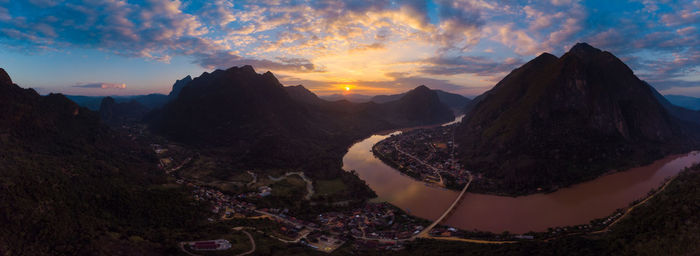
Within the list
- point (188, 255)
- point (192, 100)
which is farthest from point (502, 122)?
point (192, 100)

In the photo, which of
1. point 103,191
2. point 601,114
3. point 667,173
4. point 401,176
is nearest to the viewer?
point 103,191

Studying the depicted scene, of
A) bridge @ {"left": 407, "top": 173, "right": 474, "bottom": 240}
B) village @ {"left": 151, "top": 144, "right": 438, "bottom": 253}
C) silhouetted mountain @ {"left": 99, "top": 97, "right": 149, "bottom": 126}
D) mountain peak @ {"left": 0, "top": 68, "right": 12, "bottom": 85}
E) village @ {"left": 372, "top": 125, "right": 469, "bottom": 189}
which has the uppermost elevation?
mountain peak @ {"left": 0, "top": 68, "right": 12, "bottom": 85}

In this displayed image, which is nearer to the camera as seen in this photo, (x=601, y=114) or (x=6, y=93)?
(x=6, y=93)

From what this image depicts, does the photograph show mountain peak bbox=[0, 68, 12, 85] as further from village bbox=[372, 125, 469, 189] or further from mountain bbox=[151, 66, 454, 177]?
village bbox=[372, 125, 469, 189]

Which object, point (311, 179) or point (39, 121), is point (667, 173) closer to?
point (311, 179)

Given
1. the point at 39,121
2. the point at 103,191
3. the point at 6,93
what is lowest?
the point at 103,191

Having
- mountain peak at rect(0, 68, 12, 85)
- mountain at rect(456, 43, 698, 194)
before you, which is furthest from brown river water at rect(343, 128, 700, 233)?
mountain peak at rect(0, 68, 12, 85)

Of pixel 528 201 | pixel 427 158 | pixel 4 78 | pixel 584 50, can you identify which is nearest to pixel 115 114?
pixel 4 78

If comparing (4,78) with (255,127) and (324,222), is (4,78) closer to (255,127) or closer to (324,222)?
(255,127)
